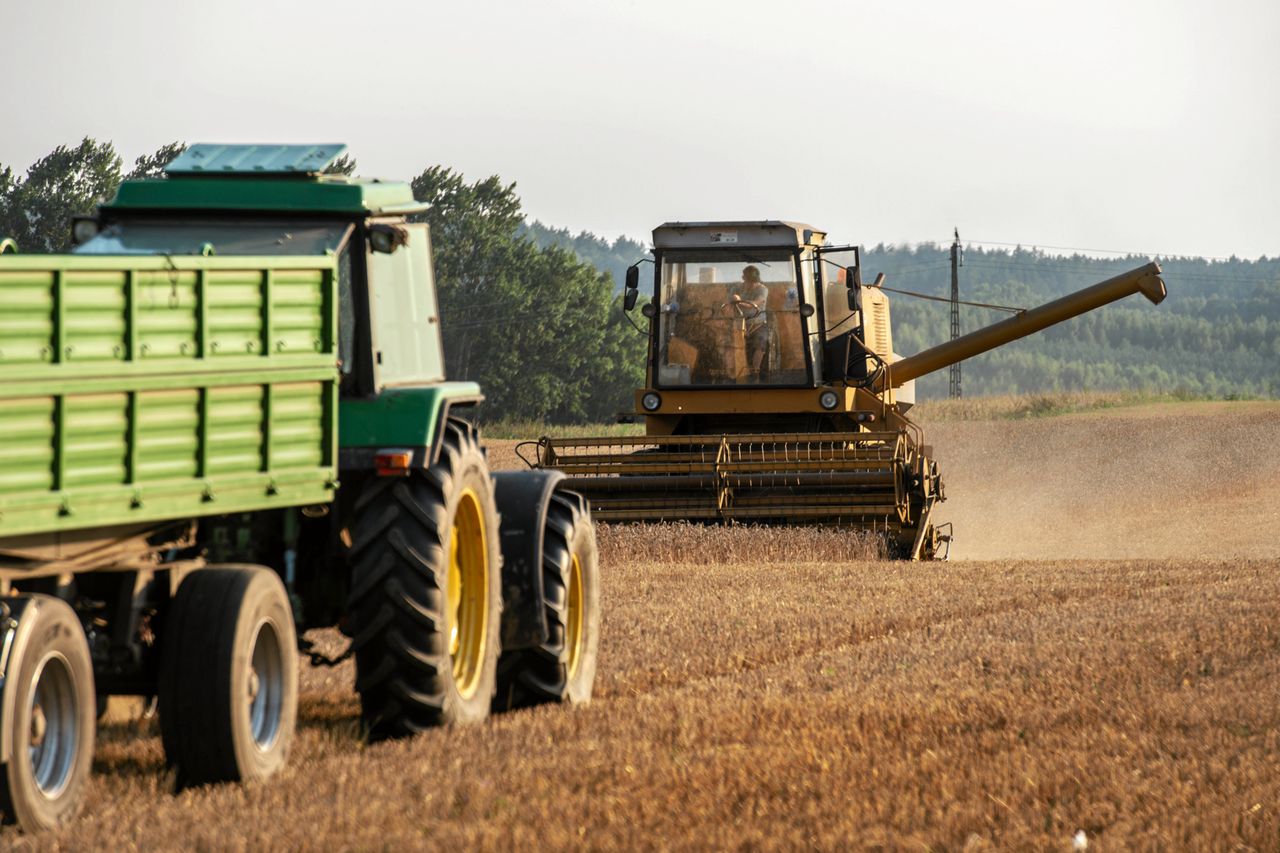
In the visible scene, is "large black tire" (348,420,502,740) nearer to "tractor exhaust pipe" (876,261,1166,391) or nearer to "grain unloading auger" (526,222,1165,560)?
"grain unloading auger" (526,222,1165,560)

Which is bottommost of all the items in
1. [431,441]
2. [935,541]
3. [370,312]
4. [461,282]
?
[935,541]

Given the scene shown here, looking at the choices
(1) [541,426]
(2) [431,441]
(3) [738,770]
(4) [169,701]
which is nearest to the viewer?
(4) [169,701]

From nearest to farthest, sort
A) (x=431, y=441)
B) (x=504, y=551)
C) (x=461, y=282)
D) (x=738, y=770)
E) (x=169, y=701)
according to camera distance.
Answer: (x=169, y=701) → (x=738, y=770) → (x=431, y=441) → (x=504, y=551) → (x=461, y=282)

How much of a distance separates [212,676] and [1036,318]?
47.7ft

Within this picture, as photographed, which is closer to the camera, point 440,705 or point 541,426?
point 440,705

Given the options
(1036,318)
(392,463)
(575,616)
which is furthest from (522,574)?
(1036,318)

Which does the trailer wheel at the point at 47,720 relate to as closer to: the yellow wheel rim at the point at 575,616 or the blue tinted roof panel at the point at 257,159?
the blue tinted roof panel at the point at 257,159

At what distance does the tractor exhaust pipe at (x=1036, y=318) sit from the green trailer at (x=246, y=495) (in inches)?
455

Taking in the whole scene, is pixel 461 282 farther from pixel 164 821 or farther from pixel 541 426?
pixel 164 821

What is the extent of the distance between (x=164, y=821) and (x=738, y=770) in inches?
72.8

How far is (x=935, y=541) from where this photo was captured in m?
16.8

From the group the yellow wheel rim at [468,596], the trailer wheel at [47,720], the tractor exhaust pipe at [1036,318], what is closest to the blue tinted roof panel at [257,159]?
the yellow wheel rim at [468,596]

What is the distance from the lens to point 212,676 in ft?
16.8

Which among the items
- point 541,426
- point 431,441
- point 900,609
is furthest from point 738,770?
point 541,426
